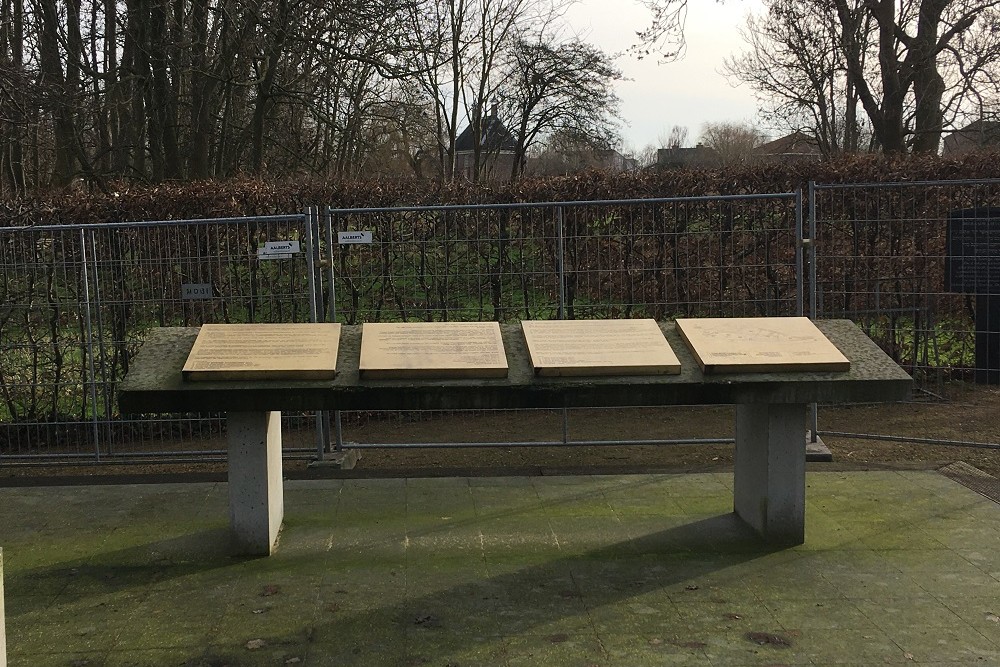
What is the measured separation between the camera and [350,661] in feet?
12.5

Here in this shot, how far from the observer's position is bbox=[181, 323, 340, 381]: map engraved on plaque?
4875 millimetres

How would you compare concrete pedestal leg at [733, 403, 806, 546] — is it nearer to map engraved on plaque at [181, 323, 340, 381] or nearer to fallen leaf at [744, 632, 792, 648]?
fallen leaf at [744, 632, 792, 648]

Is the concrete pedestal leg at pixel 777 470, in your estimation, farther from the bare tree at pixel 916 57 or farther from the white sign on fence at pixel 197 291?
the bare tree at pixel 916 57

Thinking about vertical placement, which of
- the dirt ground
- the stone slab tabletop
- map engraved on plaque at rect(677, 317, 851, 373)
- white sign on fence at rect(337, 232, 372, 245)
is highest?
white sign on fence at rect(337, 232, 372, 245)

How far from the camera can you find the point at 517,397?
490 centimetres

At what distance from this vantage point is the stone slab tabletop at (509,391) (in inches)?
189

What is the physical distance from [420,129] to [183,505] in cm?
2027

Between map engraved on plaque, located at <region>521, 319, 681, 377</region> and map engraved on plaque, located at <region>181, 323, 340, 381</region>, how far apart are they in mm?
1169

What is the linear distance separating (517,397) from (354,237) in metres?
3.07

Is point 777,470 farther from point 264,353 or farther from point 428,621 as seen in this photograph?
point 264,353

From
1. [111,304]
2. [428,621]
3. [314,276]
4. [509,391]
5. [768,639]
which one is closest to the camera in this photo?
[768,639]

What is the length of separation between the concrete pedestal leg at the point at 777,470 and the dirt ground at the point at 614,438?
1.81 metres

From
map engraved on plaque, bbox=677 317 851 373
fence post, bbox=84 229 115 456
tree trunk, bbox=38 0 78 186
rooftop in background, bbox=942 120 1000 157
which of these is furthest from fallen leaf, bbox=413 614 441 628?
rooftop in background, bbox=942 120 1000 157

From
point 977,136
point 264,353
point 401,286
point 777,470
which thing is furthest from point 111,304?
point 977,136
